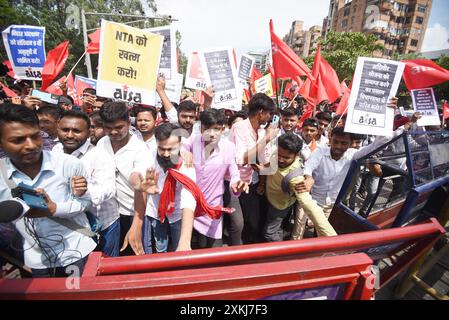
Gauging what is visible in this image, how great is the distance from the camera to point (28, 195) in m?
1.33

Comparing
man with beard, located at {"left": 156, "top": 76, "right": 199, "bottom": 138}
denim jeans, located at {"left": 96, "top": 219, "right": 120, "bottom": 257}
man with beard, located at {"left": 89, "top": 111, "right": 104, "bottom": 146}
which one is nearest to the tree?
man with beard, located at {"left": 156, "top": 76, "right": 199, "bottom": 138}

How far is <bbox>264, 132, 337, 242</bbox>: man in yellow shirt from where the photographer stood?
2033 mm

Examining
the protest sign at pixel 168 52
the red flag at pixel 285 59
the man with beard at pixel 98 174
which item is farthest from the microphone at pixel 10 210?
the red flag at pixel 285 59

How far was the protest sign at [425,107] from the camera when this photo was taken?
4.80 metres

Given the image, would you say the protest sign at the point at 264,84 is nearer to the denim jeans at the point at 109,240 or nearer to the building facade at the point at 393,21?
the denim jeans at the point at 109,240

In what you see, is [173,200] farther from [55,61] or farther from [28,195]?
[55,61]

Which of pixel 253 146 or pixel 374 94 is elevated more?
pixel 374 94

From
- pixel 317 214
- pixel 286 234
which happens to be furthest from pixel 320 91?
pixel 317 214

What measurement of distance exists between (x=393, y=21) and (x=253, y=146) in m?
59.3

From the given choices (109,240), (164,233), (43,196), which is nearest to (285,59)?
(164,233)

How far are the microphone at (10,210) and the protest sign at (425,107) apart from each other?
6.19 m
